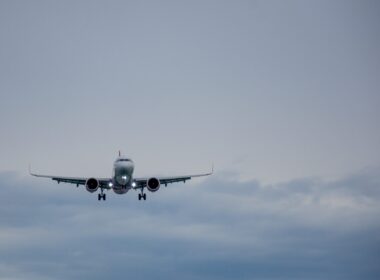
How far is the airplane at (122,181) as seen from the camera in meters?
123

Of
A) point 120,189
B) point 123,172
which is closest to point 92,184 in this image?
point 120,189

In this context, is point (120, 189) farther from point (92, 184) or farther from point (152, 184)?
point (152, 184)

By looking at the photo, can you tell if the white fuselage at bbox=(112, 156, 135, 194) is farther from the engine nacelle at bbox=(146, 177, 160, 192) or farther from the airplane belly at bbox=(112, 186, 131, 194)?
the engine nacelle at bbox=(146, 177, 160, 192)

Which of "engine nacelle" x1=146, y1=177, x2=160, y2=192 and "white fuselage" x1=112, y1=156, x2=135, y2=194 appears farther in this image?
"engine nacelle" x1=146, y1=177, x2=160, y2=192

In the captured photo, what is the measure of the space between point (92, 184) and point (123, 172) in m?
8.21

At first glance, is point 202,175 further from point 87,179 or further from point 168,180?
point 87,179

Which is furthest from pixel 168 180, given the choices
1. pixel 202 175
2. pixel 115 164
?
pixel 115 164

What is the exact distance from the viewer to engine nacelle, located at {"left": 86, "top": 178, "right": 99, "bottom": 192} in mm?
128500

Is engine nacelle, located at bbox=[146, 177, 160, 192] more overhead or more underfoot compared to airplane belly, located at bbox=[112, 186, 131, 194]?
more overhead

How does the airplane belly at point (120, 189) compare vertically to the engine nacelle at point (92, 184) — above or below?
below

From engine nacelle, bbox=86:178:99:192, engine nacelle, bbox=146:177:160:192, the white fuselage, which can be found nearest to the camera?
the white fuselage

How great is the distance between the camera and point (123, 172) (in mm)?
122250

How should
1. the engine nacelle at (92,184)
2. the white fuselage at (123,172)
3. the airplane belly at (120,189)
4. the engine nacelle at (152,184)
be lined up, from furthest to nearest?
the engine nacelle at (152,184), the engine nacelle at (92,184), the airplane belly at (120,189), the white fuselage at (123,172)

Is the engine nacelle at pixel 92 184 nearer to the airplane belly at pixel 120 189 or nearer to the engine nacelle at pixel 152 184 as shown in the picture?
the airplane belly at pixel 120 189
